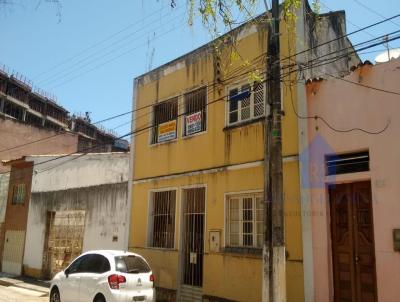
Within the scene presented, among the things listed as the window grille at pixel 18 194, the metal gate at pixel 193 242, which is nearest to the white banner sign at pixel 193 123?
the metal gate at pixel 193 242

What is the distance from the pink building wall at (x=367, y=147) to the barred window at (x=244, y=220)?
1.59 metres

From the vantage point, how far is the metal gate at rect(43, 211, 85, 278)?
55.0 ft

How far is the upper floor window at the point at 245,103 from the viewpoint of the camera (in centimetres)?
1049

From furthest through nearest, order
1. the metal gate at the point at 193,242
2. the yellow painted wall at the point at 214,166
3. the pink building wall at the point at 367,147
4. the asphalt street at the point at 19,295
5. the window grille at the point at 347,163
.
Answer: the asphalt street at the point at 19,295
the metal gate at the point at 193,242
the yellow painted wall at the point at 214,166
the window grille at the point at 347,163
the pink building wall at the point at 367,147

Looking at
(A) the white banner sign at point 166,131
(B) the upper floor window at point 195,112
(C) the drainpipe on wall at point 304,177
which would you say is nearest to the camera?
(C) the drainpipe on wall at point 304,177

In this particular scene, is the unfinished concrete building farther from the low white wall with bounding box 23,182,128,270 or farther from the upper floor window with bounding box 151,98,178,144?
the upper floor window with bounding box 151,98,178,144

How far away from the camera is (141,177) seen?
13.6 metres

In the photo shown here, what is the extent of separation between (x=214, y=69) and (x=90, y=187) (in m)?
7.41

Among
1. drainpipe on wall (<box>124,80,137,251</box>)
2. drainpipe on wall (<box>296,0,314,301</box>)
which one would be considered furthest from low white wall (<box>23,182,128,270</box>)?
drainpipe on wall (<box>296,0,314,301</box>)

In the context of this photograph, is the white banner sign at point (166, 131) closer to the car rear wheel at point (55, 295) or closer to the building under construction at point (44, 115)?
the car rear wheel at point (55, 295)

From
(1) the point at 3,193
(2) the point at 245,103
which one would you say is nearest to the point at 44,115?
(1) the point at 3,193

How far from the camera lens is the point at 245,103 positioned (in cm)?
1090

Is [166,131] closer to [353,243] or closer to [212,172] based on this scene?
[212,172]

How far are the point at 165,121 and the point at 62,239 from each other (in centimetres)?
761
